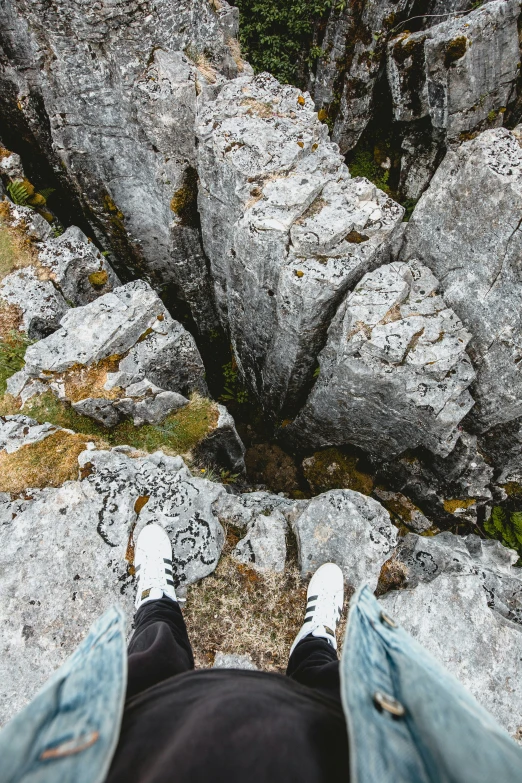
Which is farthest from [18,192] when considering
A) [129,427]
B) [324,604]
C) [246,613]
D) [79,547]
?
[324,604]

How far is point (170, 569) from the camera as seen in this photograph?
568 centimetres

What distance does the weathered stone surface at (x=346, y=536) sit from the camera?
6375mm

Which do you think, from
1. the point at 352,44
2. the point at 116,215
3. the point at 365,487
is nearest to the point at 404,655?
the point at 365,487

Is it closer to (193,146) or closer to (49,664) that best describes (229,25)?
(193,146)

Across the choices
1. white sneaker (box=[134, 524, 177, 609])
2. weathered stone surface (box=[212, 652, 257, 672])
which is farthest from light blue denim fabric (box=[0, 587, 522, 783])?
weathered stone surface (box=[212, 652, 257, 672])

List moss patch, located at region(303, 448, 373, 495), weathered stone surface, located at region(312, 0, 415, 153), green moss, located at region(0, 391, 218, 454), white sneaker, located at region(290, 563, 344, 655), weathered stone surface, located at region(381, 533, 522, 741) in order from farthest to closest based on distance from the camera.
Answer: weathered stone surface, located at region(312, 0, 415, 153)
moss patch, located at region(303, 448, 373, 495)
green moss, located at region(0, 391, 218, 454)
weathered stone surface, located at region(381, 533, 522, 741)
white sneaker, located at region(290, 563, 344, 655)

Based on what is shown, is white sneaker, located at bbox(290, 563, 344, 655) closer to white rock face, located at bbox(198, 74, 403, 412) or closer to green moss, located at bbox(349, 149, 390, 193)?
white rock face, located at bbox(198, 74, 403, 412)

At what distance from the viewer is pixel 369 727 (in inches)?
86.8

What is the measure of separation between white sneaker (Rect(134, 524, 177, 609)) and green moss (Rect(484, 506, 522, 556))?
8.88m

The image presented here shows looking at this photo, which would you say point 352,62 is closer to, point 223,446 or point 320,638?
point 223,446

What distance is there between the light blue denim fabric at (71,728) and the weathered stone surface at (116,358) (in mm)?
6017

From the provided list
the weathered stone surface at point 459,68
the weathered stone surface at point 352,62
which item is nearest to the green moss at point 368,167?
the weathered stone surface at point 352,62

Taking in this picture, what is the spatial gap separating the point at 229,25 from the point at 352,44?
6493 mm

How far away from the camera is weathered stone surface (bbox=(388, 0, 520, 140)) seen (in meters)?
12.3
